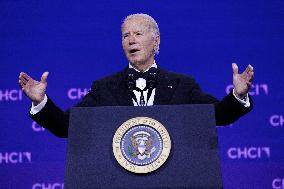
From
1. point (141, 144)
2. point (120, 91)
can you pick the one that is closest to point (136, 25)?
point (120, 91)

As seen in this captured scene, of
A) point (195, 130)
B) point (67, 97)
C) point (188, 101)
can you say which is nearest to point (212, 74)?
point (67, 97)

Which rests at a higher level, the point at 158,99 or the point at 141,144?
the point at 158,99

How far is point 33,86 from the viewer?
6.18 feet

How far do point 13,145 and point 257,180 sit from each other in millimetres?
1667

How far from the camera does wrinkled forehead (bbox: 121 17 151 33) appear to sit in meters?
2.12

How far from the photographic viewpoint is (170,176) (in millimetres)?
1484

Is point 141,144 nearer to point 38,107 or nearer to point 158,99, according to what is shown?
point 158,99

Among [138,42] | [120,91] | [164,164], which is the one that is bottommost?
[164,164]

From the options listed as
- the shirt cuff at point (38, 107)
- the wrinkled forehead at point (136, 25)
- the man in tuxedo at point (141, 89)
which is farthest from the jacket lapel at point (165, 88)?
the shirt cuff at point (38, 107)

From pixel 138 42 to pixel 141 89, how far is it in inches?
12.4

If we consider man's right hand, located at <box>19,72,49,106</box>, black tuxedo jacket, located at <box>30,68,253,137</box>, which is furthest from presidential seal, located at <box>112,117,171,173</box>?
man's right hand, located at <box>19,72,49,106</box>

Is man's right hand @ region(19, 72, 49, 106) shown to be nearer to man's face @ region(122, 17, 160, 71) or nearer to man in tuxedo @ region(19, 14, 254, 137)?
man in tuxedo @ region(19, 14, 254, 137)

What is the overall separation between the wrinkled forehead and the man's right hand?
0.45m

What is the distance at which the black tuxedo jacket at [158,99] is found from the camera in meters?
1.94
